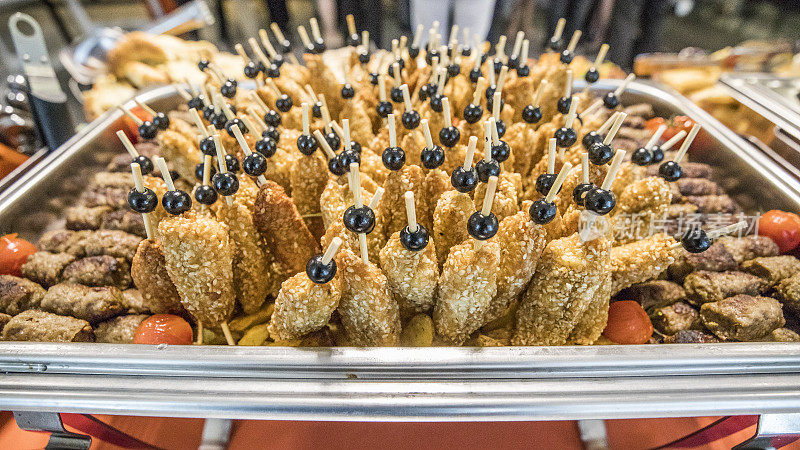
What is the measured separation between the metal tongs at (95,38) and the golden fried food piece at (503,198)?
174 inches

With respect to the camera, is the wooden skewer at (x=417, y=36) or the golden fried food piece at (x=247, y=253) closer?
the golden fried food piece at (x=247, y=253)

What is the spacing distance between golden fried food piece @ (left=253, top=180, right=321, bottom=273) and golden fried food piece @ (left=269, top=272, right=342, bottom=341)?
32cm

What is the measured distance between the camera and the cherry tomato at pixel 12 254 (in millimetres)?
2133

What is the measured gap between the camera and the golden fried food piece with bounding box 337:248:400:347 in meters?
1.57

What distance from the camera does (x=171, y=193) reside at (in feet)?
5.24

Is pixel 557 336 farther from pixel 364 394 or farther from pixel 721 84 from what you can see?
pixel 721 84

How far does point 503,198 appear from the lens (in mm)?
1809

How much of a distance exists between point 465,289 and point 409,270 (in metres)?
0.22

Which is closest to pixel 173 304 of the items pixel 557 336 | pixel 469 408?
pixel 469 408

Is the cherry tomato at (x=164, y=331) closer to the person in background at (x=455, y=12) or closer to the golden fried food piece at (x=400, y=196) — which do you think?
the golden fried food piece at (x=400, y=196)

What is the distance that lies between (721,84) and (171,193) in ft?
12.6

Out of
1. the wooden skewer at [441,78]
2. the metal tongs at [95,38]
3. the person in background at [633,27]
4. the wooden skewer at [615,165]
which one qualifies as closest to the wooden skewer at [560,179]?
the wooden skewer at [615,165]

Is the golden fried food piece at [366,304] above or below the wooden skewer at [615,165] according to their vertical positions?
below

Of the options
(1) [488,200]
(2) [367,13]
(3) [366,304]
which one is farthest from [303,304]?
(2) [367,13]
